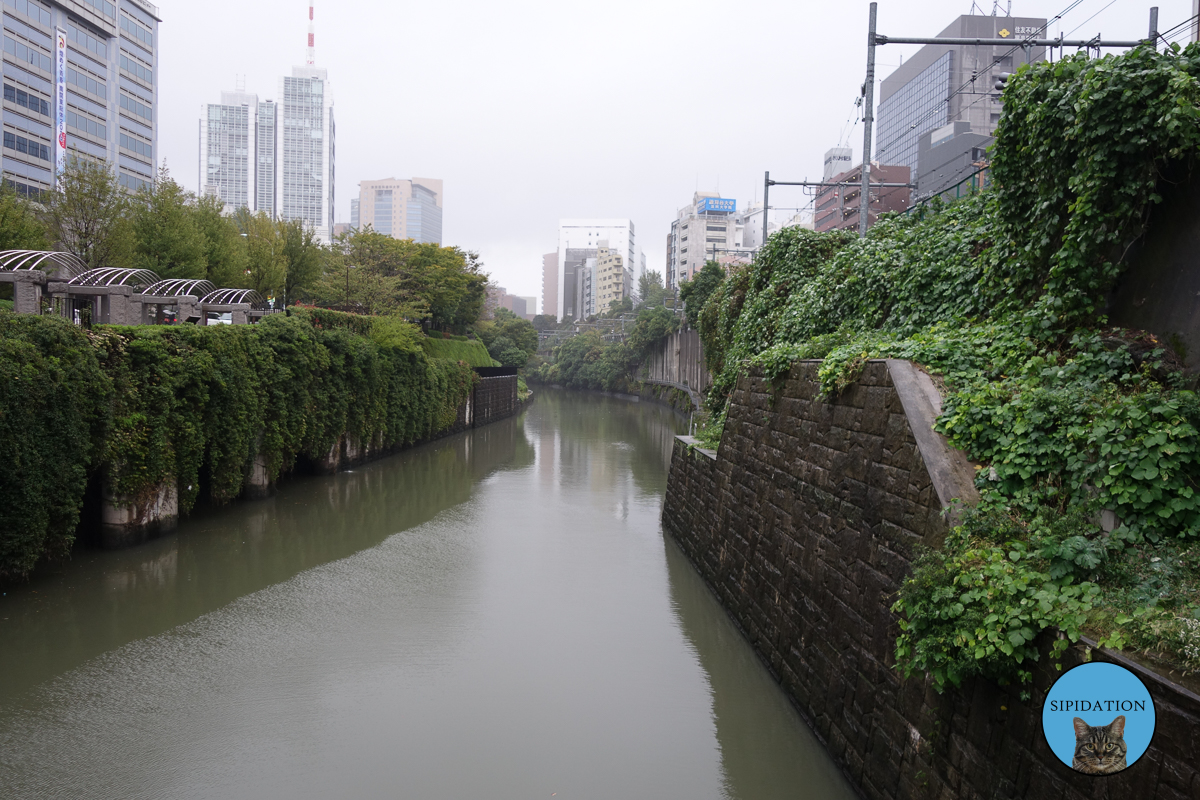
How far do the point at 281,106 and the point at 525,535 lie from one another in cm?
17558

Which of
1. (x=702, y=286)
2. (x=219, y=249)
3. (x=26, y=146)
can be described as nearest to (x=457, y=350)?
(x=702, y=286)

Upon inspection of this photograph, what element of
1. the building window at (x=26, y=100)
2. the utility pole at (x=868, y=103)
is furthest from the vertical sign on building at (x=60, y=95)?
A: the utility pole at (x=868, y=103)

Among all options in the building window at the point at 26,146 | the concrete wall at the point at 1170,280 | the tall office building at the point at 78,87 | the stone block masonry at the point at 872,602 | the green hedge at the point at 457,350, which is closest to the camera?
the stone block masonry at the point at 872,602

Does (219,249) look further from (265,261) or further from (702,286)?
(702,286)

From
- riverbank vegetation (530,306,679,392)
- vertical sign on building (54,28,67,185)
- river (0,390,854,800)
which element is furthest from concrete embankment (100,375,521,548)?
vertical sign on building (54,28,67,185)

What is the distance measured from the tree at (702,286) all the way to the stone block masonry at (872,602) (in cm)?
2492

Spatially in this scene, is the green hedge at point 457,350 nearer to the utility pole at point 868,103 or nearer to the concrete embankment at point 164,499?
the concrete embankment at point 164,499

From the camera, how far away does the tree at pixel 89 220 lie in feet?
73.6

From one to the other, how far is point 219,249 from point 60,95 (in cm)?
3033

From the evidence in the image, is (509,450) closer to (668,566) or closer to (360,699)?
(668,566)

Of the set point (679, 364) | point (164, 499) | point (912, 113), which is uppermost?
point (912, 113)

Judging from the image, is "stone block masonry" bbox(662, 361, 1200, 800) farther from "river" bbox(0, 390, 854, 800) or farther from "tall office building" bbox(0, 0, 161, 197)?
"tall office building" bbox(0, 0, 161, 197)

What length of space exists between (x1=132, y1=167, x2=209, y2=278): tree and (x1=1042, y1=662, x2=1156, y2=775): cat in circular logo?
26.5m

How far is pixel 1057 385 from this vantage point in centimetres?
565
